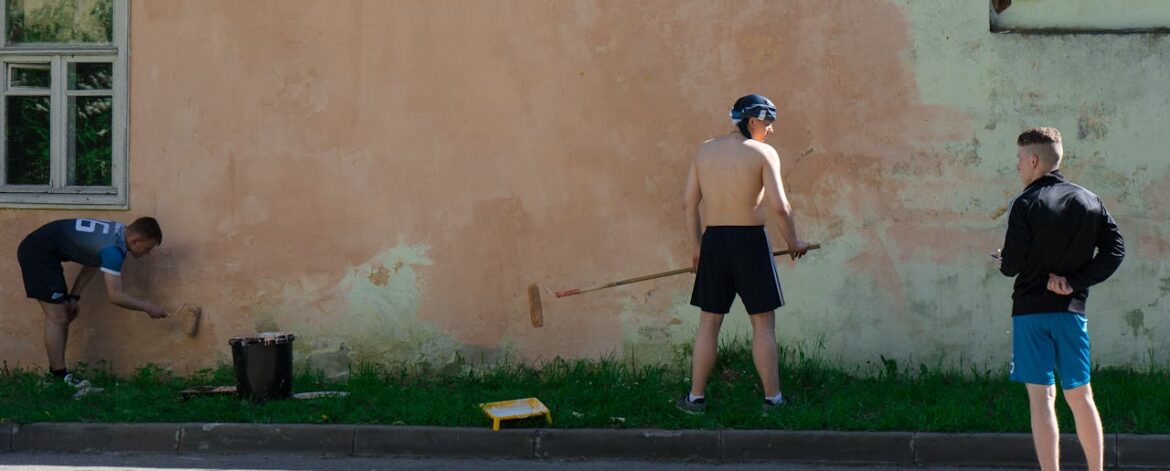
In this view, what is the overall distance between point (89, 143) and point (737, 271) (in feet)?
15.5

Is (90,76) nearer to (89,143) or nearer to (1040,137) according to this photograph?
(89,143)

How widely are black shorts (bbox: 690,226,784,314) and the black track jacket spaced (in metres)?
1.87

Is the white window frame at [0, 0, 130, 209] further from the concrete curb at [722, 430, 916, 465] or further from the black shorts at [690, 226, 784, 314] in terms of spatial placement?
the concrete curb at [722, 430, 916, 465]

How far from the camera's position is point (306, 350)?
28.0 feet

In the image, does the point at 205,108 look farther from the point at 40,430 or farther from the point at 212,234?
the point at 40,430

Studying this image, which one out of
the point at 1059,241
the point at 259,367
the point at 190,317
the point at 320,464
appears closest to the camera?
the point at 1059,241

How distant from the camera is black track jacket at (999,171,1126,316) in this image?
512 centimetres

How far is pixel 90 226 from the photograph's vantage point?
27.1ft

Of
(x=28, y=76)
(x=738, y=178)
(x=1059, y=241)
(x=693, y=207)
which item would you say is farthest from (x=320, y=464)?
(x=28, y=76)

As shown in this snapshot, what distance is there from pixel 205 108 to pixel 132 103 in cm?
52

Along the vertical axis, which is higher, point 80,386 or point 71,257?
point 71,257

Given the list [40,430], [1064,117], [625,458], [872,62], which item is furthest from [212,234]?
[1064,117]

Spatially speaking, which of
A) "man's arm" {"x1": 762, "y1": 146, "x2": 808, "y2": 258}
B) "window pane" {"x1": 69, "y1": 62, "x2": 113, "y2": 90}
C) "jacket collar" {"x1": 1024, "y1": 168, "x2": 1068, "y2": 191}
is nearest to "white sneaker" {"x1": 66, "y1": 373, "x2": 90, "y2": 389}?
"window pane" {"x1": 69, "y1": 62, "x2": 113, "y2": 90}

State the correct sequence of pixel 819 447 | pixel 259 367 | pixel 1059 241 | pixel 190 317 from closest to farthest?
pixel 1059 241 → pixel 819 447 → pixel 259 367 → pixel 190 317
